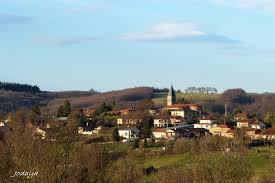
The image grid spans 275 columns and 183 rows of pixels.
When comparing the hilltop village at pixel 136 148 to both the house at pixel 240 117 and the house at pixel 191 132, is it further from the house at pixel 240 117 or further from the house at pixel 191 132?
the house at pixel 191 132

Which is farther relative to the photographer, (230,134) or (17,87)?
(17,87)

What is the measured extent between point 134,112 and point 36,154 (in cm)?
6449

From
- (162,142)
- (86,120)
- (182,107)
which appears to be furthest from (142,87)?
(162,142)

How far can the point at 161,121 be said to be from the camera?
3164 inches

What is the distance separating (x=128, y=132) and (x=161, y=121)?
45.1ft

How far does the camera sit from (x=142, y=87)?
656ft

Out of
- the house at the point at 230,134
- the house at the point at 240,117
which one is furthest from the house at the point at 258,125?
the house at the point at 240,117

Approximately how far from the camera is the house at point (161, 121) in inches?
3099

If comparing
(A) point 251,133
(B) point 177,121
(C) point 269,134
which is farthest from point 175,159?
(B) point 177,121

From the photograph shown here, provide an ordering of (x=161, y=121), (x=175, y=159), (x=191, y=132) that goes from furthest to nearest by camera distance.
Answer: (x=161, y=121) < (x=191, y=132) < (x=175, y=159)

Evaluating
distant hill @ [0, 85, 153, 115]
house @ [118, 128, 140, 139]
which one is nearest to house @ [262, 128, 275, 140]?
house @ [118, 128, 140, 139]

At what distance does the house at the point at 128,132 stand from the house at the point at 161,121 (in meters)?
9.82

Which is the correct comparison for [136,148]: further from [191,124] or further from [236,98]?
[236,98]

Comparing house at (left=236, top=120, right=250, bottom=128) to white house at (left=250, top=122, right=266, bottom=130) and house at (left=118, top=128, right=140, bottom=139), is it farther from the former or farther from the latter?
house at (left=118, top=128, right=140, bottom=139)
